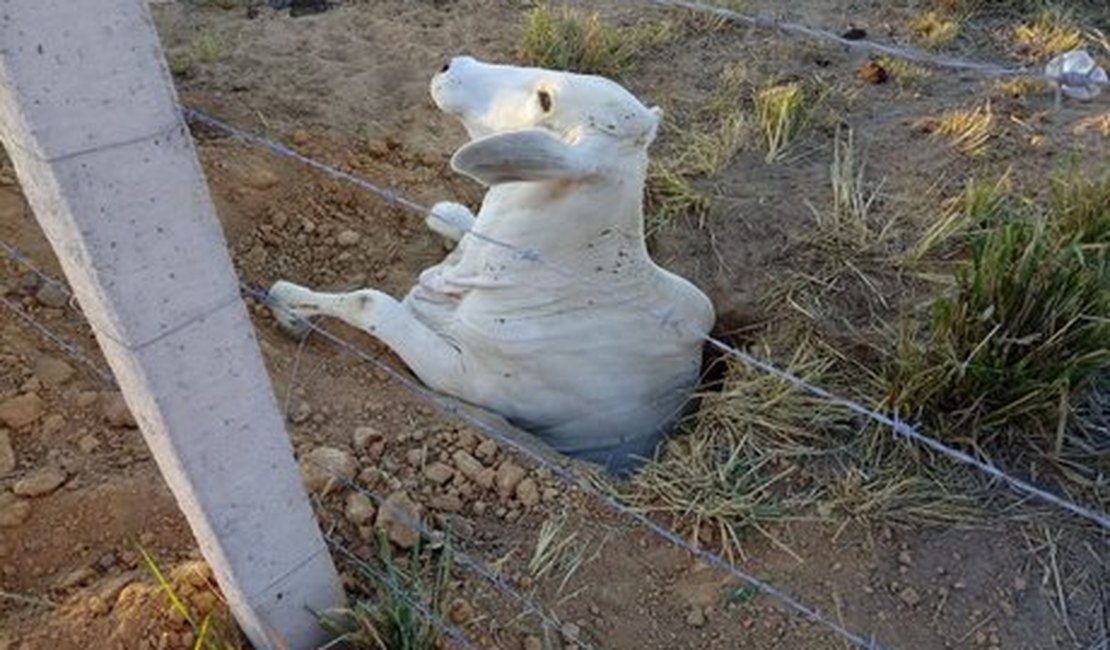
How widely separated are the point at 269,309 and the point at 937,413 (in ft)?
7.16

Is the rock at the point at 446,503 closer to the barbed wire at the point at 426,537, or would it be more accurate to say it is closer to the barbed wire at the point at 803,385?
the barbed wire at the point at 426,537

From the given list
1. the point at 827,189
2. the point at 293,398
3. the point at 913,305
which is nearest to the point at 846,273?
the point at 913,305

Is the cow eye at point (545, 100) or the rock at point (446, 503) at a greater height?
the cow eye at point (545, 100)

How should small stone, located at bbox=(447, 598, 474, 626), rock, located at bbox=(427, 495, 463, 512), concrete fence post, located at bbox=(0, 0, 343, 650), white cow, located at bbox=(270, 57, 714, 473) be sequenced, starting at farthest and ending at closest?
white cow, located at bbox=(270, 57, 714, 473), rock, located at bbox=(427, 495, 463, 512), small stone, located at bbox=(447, 598, 474, 626), concrete fence post, located at bbox=(0, 0, 343, 650)

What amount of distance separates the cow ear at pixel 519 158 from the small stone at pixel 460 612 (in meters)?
1.06

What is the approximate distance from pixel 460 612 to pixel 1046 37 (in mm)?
4573

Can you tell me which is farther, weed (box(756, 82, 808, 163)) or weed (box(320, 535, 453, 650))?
weed (box(756, 82, 808, 163))

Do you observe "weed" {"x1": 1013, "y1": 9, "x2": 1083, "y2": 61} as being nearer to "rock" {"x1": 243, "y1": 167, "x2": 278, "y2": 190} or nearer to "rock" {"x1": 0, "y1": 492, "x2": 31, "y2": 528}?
"rock" {"x1": 243, "y1": 167, "x2": 278, "y2": 190}

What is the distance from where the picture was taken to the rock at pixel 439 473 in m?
2.88

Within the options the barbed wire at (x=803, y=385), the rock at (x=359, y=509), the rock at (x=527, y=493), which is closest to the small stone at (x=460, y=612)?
the rock at (x=359, y=509)

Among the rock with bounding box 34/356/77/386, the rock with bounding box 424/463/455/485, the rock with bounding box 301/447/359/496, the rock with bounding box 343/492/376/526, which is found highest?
the rock with bounding box 34/356/77/386

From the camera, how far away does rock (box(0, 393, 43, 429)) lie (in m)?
2.84

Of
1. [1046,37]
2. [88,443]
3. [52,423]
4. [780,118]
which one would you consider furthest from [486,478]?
[1046,37]

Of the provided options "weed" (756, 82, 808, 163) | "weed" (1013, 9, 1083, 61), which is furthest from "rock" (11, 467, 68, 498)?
"weed" (1013, 9, 1083, 61)
